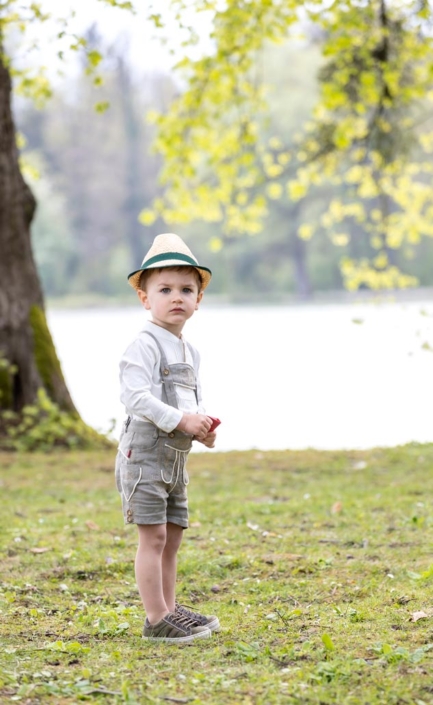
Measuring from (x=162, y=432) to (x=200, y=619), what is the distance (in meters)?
0.83

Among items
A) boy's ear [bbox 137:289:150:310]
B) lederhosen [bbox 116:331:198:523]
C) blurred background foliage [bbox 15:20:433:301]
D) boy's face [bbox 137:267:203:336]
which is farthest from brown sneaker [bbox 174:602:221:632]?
blurred background foliage [bbox 15:20:433:301]

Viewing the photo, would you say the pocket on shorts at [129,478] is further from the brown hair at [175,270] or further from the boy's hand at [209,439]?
the brown hair at [175,270]

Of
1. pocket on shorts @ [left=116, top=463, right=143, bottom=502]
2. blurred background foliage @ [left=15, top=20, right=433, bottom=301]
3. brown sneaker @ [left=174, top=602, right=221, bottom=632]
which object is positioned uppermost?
blurred background foliage @ [left=15, top=20, right=433, bottom=301]

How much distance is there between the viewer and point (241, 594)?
478 centimetres

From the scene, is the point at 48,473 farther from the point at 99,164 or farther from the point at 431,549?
the point at 99,164

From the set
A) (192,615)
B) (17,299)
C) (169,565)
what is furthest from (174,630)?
(17,299)

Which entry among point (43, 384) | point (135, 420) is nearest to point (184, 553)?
point (135, 420)

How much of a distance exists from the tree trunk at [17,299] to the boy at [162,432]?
21.6 feet

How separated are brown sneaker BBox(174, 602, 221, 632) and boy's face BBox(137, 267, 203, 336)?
118cm

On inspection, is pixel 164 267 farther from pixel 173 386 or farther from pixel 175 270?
pixel 173 386

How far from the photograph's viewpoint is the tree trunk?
1048 cm

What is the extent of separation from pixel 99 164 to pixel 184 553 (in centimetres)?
7128

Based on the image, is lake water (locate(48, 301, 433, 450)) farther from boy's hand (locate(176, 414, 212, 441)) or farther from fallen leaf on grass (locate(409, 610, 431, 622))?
boy's hand (locate(176, 414, 212, 441))

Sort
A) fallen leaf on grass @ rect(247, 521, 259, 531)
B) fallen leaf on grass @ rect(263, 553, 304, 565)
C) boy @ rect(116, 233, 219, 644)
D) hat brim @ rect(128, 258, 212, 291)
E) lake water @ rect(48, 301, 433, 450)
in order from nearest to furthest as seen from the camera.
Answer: boy @ rect(116, 233, 219, 644)
hat brim @ rect(128, 258, 212, 291)
fallen leaf on grass @ rect(263, 553, 304, 565)
fallen leaf on grass @ rect(247, 521, 259, 531)
lake water @ rect(48, 301, 433, 450)
